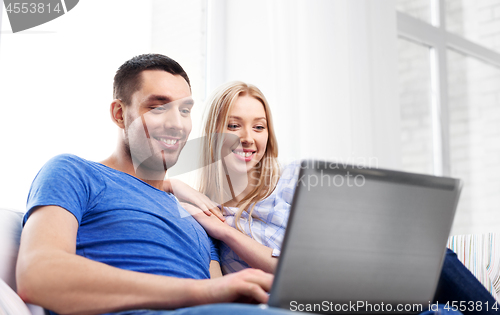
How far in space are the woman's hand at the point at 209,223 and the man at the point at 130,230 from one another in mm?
39

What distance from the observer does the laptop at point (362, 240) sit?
27.7 inches

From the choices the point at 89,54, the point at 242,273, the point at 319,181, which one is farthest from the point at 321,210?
the point at 89,54

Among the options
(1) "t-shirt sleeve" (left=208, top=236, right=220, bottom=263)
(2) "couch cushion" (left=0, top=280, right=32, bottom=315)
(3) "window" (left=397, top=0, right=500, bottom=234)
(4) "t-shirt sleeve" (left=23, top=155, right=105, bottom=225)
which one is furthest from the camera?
(3) "window" (left=397, top=0, right=500, bottom=234)

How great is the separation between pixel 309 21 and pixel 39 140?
1.44m

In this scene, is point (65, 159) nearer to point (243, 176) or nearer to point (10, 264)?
point (10, 264)

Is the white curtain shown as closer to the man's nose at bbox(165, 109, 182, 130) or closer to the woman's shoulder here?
the woman's shoulder

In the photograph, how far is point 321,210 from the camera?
71cm

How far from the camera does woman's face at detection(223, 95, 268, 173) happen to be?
1.61 metres

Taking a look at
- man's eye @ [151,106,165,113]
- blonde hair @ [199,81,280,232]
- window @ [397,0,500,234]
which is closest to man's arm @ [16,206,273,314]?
man's eye @ [151,106,165,113]

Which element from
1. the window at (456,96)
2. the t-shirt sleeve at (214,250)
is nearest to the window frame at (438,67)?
the window at (456,96)

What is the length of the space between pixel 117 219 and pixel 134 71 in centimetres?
48

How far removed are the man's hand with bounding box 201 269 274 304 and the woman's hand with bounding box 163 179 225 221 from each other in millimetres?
564

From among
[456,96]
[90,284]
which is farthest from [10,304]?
[456,96]

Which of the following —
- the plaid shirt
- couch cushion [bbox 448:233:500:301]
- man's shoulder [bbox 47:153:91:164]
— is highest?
man's shoulder [bbox 47:153:91:164]
